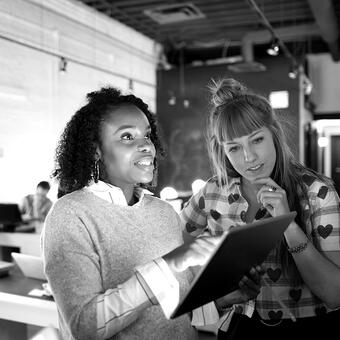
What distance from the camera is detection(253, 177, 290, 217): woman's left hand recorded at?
156 centimetres

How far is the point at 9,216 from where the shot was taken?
534 centimetres

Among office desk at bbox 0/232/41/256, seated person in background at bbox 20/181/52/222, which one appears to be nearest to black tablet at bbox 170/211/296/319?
office desk at bbox 0/232/41/256

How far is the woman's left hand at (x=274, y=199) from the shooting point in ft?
5.10

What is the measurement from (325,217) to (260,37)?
6980 millimetres

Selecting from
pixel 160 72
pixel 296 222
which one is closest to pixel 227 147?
pixel 296 222

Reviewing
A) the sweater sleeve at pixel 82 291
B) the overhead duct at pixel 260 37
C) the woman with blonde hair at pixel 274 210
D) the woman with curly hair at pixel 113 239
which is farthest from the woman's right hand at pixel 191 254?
the overhead duct at pixel 260 37

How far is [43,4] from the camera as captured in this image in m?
6.45

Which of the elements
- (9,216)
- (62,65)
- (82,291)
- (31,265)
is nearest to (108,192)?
(82,291)

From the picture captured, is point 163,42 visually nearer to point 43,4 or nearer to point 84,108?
point 43,4

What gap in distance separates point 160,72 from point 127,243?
889 centimetres

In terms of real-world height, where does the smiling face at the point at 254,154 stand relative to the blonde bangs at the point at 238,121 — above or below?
A: below

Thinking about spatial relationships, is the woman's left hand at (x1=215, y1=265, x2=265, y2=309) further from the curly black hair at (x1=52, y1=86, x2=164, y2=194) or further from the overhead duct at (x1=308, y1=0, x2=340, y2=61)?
the overhead duct at (x1=308, y1=0, x2=340, y2=61)

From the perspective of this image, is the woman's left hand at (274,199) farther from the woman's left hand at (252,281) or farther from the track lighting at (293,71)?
the track lighting at (293,71)

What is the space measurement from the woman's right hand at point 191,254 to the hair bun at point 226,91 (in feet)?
2.72
